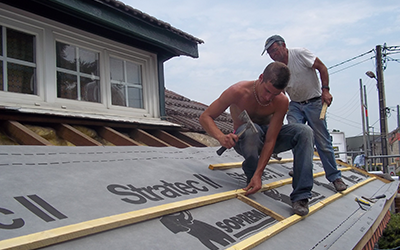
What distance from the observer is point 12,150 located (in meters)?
1.91

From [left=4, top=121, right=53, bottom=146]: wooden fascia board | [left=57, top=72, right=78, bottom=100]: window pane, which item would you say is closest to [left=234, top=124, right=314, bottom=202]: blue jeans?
[left=4, top=121, right=53, bottom=146]: wooden fascia board

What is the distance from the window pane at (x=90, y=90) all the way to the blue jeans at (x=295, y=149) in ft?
6.98

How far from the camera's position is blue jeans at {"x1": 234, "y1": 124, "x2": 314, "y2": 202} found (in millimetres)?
2502

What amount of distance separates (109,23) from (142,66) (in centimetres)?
114

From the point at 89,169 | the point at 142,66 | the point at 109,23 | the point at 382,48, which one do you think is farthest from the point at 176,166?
the point at 382,48

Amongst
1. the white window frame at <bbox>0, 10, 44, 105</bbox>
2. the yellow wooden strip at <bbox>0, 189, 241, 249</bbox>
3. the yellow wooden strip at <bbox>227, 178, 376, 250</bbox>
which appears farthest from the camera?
the white window frame at <bbox>0, 10, 44, 105</bbox>

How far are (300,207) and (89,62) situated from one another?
10.2 ft

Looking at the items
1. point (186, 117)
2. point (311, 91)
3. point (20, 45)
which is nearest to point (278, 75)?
point (311, 91)

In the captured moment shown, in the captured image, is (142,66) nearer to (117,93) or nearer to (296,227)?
(117,93)

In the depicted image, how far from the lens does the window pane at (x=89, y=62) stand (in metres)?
3.91

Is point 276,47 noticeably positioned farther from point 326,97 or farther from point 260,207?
point 260,207

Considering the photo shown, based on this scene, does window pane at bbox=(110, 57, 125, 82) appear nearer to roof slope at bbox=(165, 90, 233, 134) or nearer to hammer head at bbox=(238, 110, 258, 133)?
roof slope at bbox=(165, 90, 233, 134)

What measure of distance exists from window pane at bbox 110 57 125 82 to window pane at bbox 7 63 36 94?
1.12m

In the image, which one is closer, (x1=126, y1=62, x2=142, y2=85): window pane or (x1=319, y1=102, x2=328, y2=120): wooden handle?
(x1=319, y1=102, x2=328, y2=120): wooden handle
